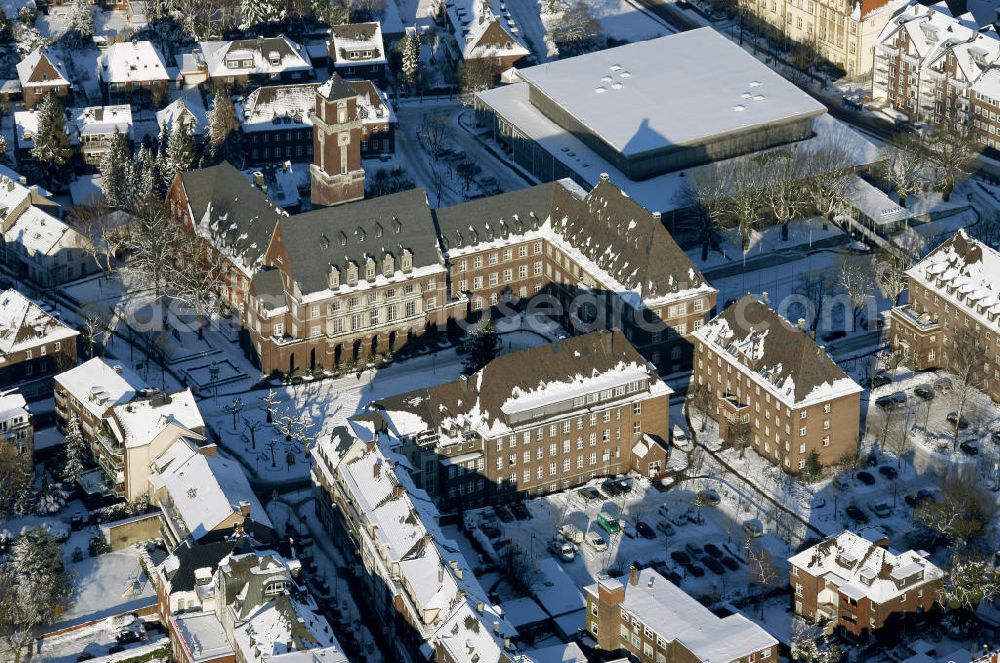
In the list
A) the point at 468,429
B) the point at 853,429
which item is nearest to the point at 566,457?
the point at 468,429

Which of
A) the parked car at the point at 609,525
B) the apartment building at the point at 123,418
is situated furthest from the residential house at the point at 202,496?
the parked car at the point at 609,525

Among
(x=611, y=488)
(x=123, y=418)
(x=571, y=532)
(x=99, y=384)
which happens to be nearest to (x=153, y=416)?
(x=123, y=418)

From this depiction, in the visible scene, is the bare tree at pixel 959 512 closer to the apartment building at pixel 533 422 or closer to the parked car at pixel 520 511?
the apartment building at pixel 533 422

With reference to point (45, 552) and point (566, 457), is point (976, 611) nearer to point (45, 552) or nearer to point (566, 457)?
point (566, 457)

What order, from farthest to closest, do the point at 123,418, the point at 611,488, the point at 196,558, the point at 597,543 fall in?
the point at 611,488 < the point at 123,418 < the point at 597,543 < the point at 196,558

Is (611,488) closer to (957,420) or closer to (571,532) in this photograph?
(571,532)

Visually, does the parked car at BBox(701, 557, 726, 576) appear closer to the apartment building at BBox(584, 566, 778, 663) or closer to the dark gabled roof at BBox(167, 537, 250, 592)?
the apartment building at BBox(584, 566, 778, 663)
